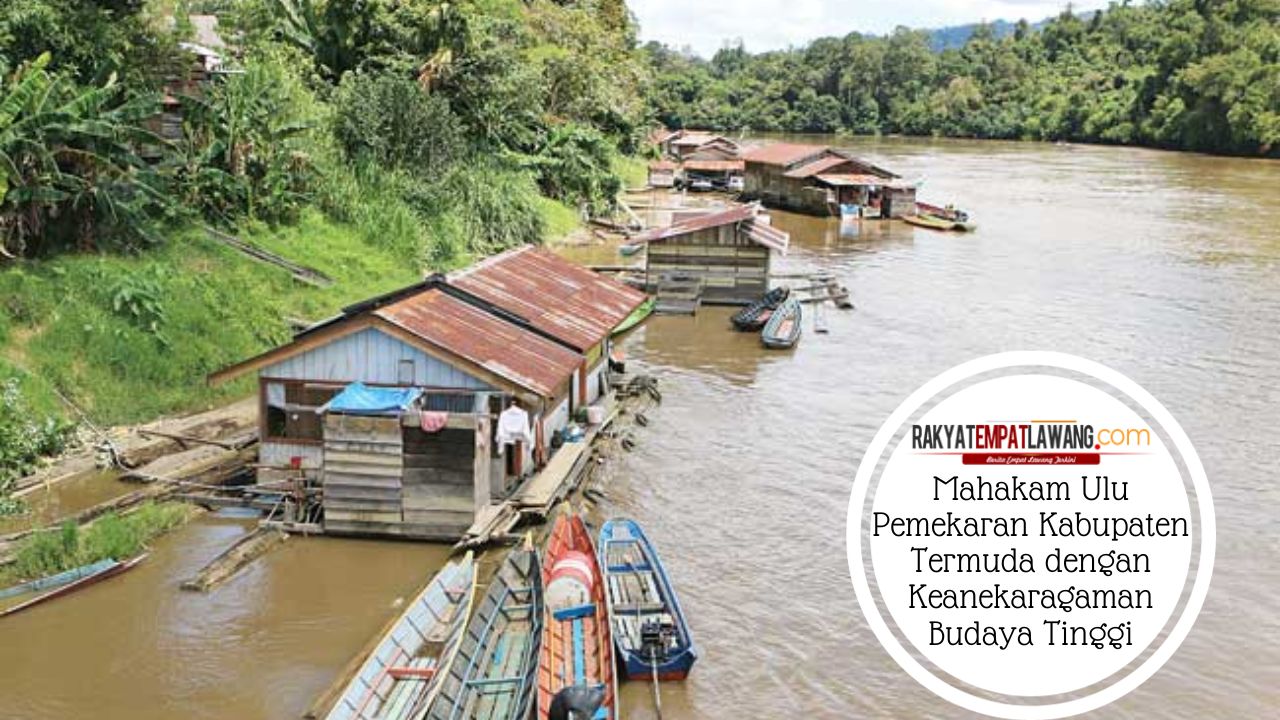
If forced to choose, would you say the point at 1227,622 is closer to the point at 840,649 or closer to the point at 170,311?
the point at 840,649

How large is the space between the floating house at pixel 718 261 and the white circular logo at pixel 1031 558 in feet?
60.0

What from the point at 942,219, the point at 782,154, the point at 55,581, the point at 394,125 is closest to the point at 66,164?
the point at 55,581

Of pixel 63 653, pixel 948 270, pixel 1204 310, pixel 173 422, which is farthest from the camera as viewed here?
pixel 948 270

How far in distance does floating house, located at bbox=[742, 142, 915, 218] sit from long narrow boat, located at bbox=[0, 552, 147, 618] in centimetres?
4557

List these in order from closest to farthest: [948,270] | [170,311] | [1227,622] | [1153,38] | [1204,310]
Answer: [1227,622]
[170,311]
[1204,310]
[948,270]
[1153,38]

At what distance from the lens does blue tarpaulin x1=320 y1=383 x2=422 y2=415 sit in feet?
51.9

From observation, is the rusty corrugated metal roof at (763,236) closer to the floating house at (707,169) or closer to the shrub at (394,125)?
the shrub at (394,125)

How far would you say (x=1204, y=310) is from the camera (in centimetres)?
3519

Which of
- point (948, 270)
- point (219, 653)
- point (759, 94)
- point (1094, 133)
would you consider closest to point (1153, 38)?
point (1094, 133)

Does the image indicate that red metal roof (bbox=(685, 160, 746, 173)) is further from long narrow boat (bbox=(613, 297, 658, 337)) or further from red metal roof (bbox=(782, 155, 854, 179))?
long narrow boat (bbox=(613, 297, 658, 337))

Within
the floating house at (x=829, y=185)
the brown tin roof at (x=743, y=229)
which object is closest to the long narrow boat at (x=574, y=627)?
the brown tin roof at (x=743, y=229)

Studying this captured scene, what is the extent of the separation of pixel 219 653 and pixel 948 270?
111 ft

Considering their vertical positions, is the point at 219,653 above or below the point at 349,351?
below

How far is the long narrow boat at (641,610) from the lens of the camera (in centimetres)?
1331
